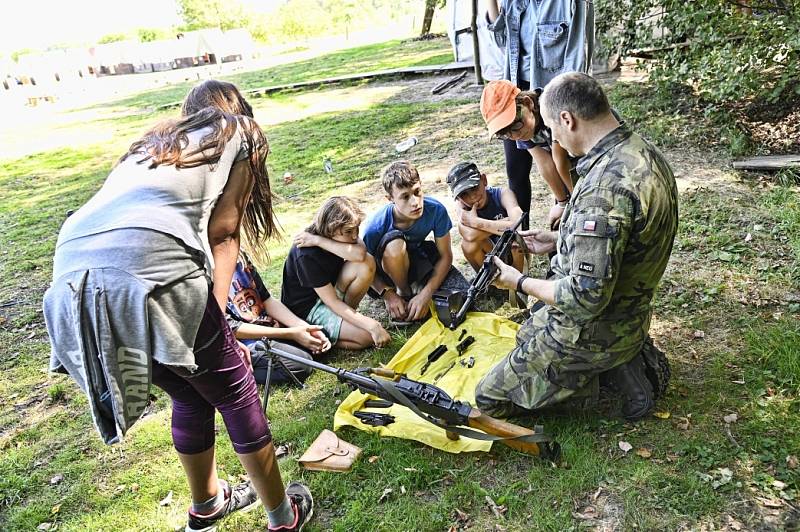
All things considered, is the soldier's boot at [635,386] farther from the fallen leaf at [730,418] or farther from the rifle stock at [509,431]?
the rifle stock at [509,431]

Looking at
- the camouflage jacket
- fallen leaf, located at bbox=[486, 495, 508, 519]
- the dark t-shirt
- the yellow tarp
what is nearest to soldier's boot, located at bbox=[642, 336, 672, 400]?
the camouflage jacket

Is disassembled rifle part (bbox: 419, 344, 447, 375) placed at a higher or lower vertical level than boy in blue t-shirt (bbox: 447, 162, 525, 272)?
lower

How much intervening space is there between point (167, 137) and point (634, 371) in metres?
2.24

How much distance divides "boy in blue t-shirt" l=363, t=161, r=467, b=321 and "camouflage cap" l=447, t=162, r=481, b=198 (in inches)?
8.0

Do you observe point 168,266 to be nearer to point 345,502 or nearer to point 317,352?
point 345,502

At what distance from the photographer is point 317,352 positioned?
3.65 meters

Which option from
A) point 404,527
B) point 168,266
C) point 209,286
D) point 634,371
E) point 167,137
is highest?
point 167,137

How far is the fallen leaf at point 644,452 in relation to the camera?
8.38ft

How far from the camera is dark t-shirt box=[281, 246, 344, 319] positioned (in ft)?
12.1

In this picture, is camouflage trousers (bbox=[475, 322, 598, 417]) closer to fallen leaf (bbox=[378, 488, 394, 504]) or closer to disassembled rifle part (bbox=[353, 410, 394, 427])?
disassembled rifle part (bbox=[353, 410, 394, 427])

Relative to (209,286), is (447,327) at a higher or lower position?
lower

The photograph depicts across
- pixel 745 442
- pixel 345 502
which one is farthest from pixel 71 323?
pixel 745 442

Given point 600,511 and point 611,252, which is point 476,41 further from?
point 600,511

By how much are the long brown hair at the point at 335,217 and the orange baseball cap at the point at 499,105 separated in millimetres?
996
